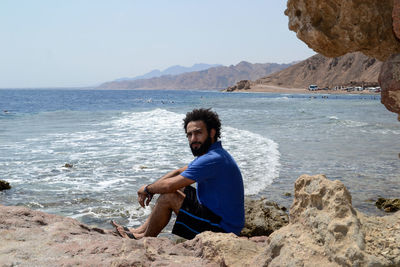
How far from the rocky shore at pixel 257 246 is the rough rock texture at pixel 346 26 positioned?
1802 millimetres

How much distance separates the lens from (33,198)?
6691 mm

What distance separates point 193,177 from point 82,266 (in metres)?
1.39

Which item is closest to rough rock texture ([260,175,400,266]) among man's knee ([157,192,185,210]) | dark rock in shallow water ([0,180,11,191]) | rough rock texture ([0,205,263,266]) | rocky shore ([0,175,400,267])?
rocky shore ([0,175,400,267])

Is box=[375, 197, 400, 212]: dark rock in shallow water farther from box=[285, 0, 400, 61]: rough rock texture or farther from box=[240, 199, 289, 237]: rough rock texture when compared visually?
box=[285, 0, 400, 61]: rough rock texture

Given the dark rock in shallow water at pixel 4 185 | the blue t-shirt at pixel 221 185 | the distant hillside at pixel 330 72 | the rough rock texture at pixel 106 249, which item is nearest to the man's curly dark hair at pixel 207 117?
the blue t-shirt at pixel 221 185

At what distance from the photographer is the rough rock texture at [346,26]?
3266 mm

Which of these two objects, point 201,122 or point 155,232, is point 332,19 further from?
point 155,232

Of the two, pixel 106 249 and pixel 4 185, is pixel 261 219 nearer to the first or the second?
pixel 106 249

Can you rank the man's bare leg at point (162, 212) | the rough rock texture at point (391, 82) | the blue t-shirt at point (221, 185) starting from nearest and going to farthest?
the rough rock texture at point (391, 82)
the blue t-shirt at point (221, 185)
the man's bare leg at point (162, 212)

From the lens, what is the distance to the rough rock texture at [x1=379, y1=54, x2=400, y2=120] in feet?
9.34

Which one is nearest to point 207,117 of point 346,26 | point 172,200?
point 172,200

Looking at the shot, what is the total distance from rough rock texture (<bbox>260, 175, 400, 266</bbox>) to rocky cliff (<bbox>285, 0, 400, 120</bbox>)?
4.41 feet

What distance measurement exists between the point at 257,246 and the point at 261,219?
2716 millimetres

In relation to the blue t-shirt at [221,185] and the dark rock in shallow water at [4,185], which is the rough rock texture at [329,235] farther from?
the dark rock in shallow water at [4,185]
